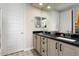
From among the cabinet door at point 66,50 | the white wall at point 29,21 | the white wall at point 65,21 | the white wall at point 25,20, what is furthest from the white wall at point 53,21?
the cabinet door at point 66,50

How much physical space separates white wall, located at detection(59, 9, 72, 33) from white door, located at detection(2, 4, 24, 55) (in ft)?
3.30

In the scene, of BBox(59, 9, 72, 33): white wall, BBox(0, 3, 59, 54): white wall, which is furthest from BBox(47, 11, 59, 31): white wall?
BBox(59, 9, 72, 33): white wall

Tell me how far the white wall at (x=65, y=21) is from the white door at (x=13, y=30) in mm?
1006

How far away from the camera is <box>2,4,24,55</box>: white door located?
226 cm

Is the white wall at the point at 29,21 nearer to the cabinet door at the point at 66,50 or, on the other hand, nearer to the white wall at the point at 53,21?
the white wall at the point at 53,21

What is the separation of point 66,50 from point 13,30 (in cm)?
146

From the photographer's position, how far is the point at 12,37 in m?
2.27

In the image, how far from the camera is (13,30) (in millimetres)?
2312

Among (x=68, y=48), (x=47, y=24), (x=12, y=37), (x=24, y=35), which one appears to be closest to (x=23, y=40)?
(x=24, y=35)

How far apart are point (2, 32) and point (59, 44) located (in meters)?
1.64

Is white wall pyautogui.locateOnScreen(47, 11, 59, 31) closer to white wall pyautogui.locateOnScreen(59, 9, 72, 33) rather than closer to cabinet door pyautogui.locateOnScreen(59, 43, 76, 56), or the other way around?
white wall pyautogui.locateOnScreen(59, 9, 72, 33)

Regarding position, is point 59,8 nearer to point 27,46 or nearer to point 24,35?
point 24,35

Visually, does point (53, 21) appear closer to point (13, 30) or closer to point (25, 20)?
point (25, 20)

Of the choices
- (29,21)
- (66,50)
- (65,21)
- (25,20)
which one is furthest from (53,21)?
(66,50)
